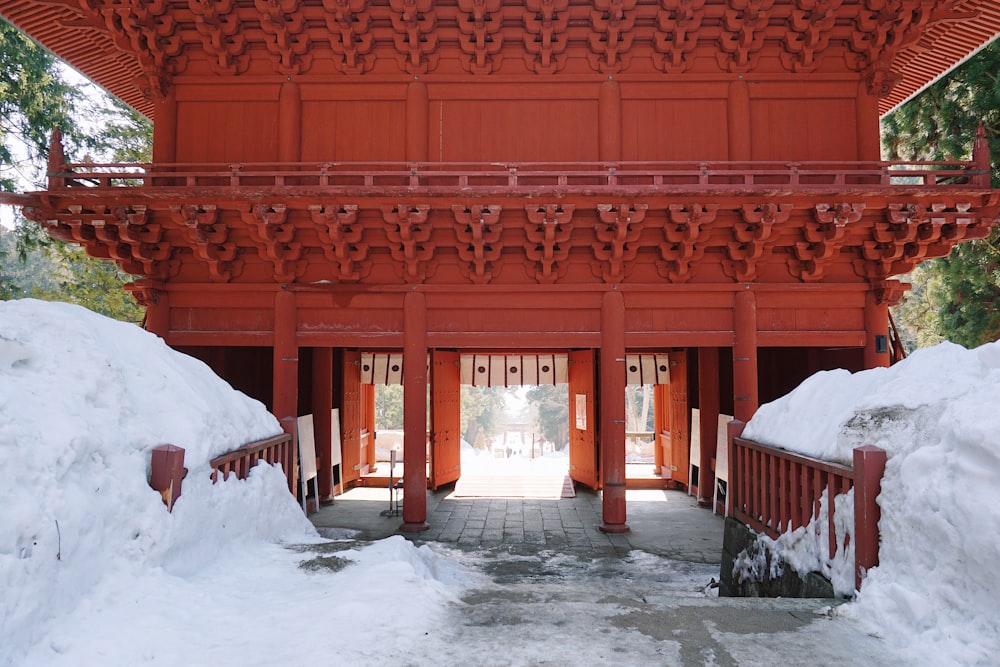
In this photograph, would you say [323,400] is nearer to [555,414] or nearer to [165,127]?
[165,127]

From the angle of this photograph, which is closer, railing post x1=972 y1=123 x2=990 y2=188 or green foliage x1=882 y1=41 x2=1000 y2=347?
railing post x1=972 y1=123 x2=990 y2=188

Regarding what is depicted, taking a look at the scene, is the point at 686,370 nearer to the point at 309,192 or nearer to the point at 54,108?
the point at 309,192

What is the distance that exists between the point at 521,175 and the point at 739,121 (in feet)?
12.8

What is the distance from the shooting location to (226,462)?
519 centimetres

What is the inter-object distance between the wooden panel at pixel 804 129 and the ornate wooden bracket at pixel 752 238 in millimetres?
1463

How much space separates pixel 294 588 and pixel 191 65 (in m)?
9.03

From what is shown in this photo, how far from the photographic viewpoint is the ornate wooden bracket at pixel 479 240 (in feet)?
29.2

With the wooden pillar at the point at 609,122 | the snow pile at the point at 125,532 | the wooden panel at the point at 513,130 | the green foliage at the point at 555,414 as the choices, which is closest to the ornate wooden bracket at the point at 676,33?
the wooden pillar at the point at 609,122

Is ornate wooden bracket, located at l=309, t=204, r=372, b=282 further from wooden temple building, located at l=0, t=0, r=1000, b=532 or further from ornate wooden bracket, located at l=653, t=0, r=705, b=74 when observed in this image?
ornate wooden bracket, located at l=653, t=0, r=705, b=74

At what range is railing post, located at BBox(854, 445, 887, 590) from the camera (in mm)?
4191

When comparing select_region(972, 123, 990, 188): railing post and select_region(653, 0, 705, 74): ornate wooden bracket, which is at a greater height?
select_region(653, 0, 705, 74): ornate wooden bracket

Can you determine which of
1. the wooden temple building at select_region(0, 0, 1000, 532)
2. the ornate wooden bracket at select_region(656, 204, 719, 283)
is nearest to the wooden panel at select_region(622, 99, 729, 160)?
A: the wooden temple building at select_region(0, 0, 1000, 532)

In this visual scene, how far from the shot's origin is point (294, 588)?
178 inches

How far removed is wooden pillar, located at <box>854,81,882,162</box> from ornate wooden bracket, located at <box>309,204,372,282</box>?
8.06 metres
